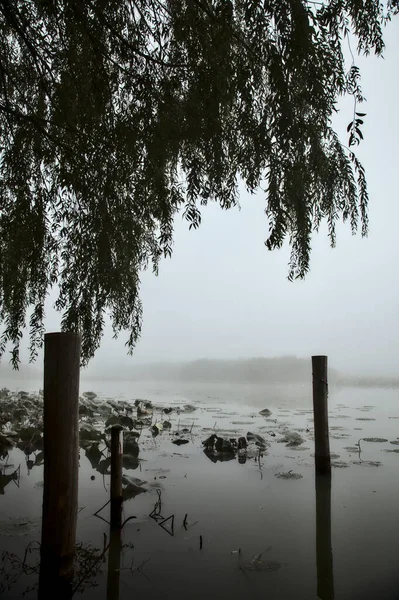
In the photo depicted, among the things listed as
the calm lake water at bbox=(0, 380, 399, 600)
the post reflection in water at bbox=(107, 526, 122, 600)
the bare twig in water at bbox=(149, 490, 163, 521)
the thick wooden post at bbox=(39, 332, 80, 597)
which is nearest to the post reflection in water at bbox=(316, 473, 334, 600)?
the calm lake water at bbox=(0, 380, 399, 600)

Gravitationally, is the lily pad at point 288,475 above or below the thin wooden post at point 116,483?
below

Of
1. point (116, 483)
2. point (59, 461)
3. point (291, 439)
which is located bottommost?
point (291, 439)

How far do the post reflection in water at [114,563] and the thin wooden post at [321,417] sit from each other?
2.78 metres

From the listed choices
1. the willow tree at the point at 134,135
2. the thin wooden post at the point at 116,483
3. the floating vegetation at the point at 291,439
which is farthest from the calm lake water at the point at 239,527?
the willow tree at the point at 134,135

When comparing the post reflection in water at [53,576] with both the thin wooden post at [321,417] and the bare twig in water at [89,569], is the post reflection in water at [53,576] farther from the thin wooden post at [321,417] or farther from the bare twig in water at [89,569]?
the thin wooden post at [321,417]

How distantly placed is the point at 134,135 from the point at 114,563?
323cm

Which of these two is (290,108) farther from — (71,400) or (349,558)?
(349,558)

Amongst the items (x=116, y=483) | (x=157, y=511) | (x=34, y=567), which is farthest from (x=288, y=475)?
(x=34, y=567)

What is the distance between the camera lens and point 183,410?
11.7 meters

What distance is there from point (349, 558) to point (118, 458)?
2.01 m

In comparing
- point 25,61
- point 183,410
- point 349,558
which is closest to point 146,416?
point 183,410

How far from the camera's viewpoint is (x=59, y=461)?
265 centimetres

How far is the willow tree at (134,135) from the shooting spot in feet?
9.35

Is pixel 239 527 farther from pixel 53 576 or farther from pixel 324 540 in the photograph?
pixel 53 576
